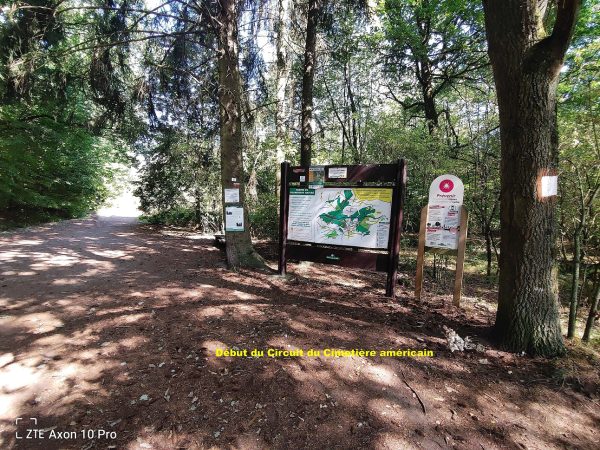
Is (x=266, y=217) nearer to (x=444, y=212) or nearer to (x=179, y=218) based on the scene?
(x=444, y=212)

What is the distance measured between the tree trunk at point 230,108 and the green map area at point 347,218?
1.83 metres

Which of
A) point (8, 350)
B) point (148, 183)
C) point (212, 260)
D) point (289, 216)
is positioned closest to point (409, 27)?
point (289, 216)

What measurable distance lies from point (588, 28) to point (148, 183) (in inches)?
636

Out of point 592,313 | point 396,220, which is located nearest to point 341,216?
point 396,220

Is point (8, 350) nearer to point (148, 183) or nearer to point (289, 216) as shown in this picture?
point (289, 216)

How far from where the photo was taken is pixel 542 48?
2643 millimetres

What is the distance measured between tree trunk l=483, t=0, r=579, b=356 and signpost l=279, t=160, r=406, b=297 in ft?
5.03

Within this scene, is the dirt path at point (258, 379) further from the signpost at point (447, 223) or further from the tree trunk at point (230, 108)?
the tree trunk at point (230, 108)

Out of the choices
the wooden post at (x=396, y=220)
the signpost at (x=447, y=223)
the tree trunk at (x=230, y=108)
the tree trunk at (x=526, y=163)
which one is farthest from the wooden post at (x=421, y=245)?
the tree trunk at (x=230, y=108)

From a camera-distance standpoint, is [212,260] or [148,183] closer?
[212,260]

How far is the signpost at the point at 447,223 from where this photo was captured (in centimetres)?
402

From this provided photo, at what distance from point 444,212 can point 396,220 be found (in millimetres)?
661

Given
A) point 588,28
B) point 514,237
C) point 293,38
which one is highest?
point 588,28

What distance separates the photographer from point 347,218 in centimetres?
483
